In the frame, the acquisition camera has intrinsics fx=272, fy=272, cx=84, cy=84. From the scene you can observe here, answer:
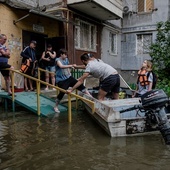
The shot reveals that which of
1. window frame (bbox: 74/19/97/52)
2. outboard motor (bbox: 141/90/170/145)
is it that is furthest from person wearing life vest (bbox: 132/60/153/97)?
window frame (bbox: 74/19/97/52)

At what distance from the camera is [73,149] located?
193 inches

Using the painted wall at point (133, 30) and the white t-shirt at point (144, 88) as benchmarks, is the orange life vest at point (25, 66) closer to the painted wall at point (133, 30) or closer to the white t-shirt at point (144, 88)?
the white t-shirt at point (144, 88)

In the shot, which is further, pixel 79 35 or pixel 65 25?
pixel 79 35

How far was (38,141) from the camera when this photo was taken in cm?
541

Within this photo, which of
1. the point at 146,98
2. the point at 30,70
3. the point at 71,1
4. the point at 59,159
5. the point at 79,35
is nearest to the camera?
the point at 59,159

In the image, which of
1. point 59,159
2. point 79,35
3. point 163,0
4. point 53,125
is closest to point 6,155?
point 59,159

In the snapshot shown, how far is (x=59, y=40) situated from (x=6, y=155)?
841 centimetres

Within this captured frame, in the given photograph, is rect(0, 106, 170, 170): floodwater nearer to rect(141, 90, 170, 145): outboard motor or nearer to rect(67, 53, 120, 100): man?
rect(141, 90, 170, 145): outboard motor

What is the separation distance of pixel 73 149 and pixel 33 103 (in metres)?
3.62

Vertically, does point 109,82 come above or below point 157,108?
above

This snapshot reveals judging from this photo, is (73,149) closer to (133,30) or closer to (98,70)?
(98,70)

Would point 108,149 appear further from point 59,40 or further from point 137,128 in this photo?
point 59,40

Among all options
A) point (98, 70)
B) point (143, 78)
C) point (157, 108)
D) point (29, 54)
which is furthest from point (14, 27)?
point (157, 108)

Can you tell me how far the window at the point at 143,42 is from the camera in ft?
61.5
